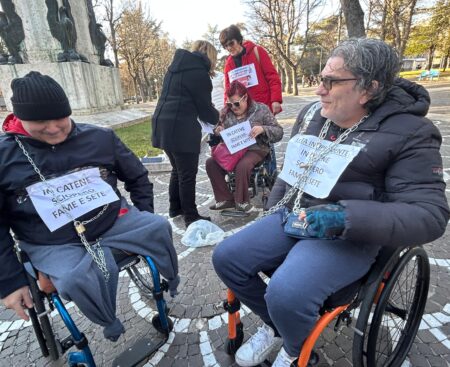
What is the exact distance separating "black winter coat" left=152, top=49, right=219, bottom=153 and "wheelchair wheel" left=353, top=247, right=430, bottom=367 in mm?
2164

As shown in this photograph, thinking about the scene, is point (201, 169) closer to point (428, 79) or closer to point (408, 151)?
point (408, 151)

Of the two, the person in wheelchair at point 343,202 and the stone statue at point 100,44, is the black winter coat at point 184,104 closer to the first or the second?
the person in wheelchair at point 343,202

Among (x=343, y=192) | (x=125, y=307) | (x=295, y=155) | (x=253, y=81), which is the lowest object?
(x=125, y=307)

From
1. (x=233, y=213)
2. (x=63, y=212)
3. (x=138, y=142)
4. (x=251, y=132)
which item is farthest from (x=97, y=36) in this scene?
(x=63, y=212)

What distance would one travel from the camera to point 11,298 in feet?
5.25

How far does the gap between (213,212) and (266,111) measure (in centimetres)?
142

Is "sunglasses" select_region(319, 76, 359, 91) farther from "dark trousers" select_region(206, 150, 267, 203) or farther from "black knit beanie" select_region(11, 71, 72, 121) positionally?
"dark trousers" select_region(206, 150, 267, 203)

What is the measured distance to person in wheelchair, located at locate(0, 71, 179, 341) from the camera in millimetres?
1607

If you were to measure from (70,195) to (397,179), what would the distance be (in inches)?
69.5

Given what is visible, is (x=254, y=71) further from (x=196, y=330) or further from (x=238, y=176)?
(x=196, y=330)

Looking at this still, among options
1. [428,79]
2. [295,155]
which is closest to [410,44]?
[428,79]

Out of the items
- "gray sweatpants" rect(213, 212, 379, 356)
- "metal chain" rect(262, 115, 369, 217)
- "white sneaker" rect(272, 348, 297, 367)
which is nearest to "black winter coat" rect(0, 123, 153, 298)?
"gray sweatpants" rect(213, 212, 379, 356)

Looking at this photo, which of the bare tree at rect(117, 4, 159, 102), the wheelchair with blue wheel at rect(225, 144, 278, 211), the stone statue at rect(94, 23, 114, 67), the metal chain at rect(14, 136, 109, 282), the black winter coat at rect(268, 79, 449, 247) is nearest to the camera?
the black winter coat at rect(268, 79, 449, 247)

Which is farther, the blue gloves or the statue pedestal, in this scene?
the statue pedestal
